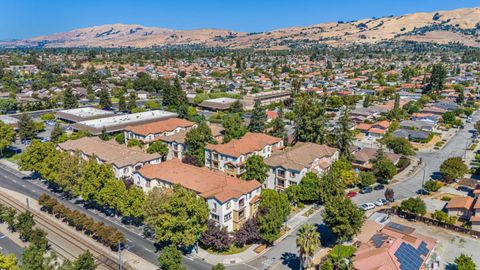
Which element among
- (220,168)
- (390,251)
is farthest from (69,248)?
(390,251)

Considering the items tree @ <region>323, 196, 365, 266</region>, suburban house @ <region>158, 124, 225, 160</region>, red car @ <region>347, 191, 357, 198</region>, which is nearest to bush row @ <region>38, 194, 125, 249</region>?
tree @ <region>323, 196, 365, 266</region>

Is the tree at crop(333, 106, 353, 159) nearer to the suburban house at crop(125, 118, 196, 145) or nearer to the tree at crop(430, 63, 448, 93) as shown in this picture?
the suburban house at crop(125, 118, 196, 145)

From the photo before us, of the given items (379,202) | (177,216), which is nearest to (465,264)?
(379,202)

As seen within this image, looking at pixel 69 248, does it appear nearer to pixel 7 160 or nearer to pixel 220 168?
pixel 220 168

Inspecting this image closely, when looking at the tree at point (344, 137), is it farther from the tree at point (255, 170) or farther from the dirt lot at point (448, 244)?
the dirt lot at point (448, 244)

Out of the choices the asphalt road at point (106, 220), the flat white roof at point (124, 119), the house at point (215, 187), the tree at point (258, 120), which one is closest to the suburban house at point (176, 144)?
the tree at point (258, 120)

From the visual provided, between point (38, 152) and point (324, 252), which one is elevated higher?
point (38, 152)
